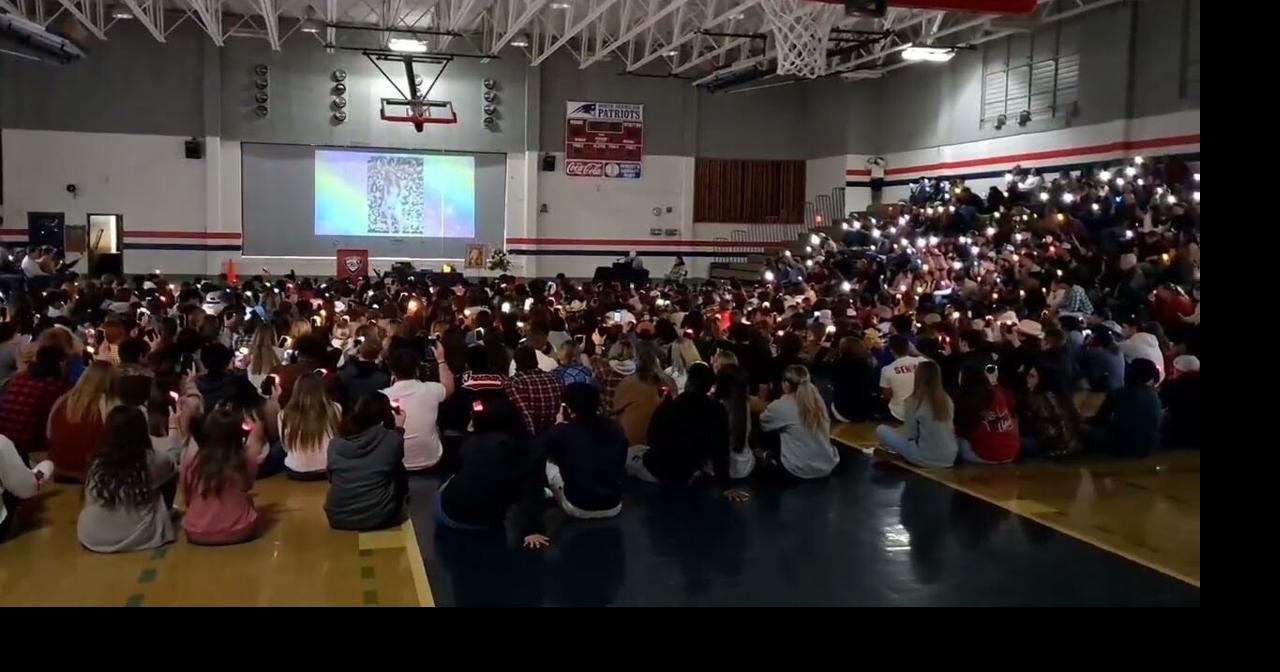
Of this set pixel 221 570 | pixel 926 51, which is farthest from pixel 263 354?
pixel 926 51

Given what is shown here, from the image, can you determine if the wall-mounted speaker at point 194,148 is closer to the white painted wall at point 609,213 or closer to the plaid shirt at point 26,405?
the white painted wall at point 609,213

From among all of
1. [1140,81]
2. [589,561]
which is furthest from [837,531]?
[1140,81]

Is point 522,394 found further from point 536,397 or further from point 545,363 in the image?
point 545,363

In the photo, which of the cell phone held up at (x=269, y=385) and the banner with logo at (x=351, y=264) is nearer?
the cell phone held up at (x=269, y=385)

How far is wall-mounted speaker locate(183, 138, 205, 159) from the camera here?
2153 centimetres

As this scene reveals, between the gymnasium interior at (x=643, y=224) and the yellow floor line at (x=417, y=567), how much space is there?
0.03 metres

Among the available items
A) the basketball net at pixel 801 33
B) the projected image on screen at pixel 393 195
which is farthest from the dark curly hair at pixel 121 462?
the projected image on screen at pixel 393 195

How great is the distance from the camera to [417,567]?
5.17 m

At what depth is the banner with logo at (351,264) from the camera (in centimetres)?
2081

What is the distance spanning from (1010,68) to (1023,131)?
1.32 m

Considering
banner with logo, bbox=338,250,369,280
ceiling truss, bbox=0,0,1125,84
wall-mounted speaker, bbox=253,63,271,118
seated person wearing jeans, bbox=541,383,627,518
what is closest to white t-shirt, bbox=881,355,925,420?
→ seated person wearing jeans, bbox=541,383,627,518

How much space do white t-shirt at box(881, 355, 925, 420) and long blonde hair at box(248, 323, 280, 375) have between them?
4.88 meters

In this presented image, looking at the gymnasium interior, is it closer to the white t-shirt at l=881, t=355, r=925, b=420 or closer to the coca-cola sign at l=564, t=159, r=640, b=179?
the coca-cola sign at l=564, t=159, r=640, b=179

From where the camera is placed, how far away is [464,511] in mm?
5695
